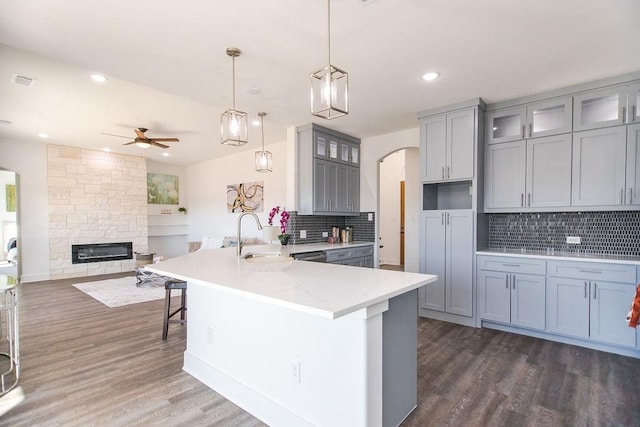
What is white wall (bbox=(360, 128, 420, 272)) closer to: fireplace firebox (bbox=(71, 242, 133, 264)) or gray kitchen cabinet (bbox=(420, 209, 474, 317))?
gray kitchen cabinet (bbox=(420, 209, 474, 317))

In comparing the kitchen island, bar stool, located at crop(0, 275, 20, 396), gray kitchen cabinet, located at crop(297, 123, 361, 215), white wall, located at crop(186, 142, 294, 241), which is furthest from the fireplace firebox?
the kitchen island

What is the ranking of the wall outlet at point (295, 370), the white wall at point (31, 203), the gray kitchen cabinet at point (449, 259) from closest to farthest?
the wall outlet at point (295, 370) → the gray kitchen cabinet at point (449, 259) → the white wall at point (31, 203)

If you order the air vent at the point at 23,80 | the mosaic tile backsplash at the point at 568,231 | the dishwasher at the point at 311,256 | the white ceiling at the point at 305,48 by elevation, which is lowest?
the dishwasher at the point at 311,256

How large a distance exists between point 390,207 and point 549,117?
4902 millimetres

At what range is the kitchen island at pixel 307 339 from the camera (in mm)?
1520

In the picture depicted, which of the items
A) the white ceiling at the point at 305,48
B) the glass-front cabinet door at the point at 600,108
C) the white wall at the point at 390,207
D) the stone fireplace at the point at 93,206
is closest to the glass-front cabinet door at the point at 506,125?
the white ceiling at the point at 305,48

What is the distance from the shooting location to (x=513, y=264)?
3.37m

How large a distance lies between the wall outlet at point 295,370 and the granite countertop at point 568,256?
105 inches

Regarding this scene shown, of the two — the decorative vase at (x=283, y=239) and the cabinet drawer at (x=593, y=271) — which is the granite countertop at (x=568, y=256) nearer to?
the cabinet drawer at (x=593, y=271)

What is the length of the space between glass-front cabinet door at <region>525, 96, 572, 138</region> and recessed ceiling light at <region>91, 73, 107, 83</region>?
467 cm

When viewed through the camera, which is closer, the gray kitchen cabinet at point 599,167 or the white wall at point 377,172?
the gray kitchen cabinet at point 599,167

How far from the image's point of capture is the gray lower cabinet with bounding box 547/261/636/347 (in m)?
2.80

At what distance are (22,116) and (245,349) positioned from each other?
5.31 meters

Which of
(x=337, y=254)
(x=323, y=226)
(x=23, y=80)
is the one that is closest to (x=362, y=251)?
(x=337, y=254)
